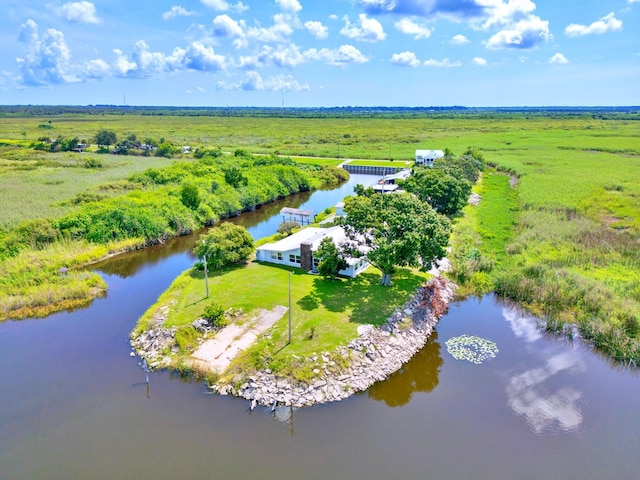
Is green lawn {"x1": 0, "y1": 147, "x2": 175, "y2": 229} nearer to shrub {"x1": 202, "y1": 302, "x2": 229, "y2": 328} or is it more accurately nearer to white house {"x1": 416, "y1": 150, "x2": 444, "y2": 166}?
shrub {"x1": 202, "y1": 302, "x2": 229, "y2": 328}

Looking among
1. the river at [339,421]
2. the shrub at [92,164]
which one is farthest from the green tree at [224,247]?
the shrub at [92,164]

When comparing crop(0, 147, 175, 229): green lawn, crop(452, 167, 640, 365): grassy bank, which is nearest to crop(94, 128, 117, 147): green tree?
crop(0, 147, 175, 229): green lawn

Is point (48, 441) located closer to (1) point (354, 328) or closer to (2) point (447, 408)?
(1) point (354, 328)

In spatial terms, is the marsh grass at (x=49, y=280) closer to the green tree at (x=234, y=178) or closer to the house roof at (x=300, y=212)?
the house roof at (x=300, y=212)

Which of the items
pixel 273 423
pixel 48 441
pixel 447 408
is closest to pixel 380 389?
pixel 447 408

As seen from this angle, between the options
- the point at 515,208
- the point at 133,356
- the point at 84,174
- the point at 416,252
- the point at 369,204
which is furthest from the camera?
the point at 84,174
